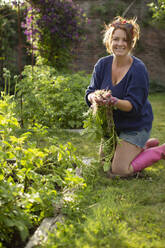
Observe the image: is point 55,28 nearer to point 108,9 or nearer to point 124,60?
point 124,60

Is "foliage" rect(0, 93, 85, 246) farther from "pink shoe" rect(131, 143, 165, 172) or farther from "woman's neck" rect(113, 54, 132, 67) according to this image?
"woman's neck" rect(113, 54, 132, 67)

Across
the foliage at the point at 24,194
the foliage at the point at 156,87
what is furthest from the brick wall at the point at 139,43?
the foliage at the point at 24,194

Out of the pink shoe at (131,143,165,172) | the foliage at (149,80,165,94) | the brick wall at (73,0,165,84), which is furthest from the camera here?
the foliage at (149,80,165,94)

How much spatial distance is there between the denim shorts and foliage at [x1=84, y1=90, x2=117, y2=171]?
10 centimetres

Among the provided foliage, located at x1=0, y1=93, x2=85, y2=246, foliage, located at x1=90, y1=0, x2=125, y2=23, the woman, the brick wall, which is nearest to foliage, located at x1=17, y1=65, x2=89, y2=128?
the woman

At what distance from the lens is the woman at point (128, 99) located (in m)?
2.73

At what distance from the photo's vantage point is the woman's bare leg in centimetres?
277

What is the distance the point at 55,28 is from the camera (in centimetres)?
657

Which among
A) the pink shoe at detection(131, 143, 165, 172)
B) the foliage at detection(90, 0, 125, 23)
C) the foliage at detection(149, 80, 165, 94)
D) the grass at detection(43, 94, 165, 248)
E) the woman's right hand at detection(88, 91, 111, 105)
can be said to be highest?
the foliage at detection(90, 0, 125, 23)

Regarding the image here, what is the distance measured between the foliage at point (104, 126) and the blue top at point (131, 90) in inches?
5.8

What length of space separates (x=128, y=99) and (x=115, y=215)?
3.68 ft

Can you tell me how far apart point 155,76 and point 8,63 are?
17.3ft

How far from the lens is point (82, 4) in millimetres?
10000

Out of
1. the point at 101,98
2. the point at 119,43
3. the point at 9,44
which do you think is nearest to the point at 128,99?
the point at 101,98
